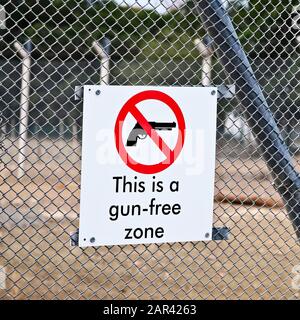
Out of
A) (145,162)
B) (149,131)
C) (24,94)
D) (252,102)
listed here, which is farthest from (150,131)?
(24,94)

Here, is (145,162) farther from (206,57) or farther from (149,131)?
(206,57)

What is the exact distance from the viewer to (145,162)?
2855mm

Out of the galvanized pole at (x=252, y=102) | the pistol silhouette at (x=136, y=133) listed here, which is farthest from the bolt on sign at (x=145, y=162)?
the galvanized pole at (x=252, y=102)

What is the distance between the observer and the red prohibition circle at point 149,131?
9.23 ft

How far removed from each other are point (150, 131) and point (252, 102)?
668mm

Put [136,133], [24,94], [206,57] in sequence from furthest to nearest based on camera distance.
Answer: [206,57] → [24,94] → [136,133]

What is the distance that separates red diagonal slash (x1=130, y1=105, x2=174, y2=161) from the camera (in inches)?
111

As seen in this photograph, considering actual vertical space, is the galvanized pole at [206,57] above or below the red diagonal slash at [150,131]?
above

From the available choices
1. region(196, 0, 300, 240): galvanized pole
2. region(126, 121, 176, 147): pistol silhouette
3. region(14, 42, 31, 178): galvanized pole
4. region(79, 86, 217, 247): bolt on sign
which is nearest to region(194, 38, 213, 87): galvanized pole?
region(196, 0, 300, 240): galvanized pole

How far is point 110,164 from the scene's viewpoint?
2.80 metres

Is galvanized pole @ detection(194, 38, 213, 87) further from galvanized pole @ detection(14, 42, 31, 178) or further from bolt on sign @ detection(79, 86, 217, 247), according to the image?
galvanized pole @ detection(14, 42, 31, 178)

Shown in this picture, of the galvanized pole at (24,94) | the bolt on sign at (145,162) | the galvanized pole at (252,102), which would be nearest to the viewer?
the bolt on sign at (145,162)

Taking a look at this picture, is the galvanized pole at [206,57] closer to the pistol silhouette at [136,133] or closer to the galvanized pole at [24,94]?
the pistol silhouette at [136,133]

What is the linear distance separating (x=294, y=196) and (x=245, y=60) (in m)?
0.86
